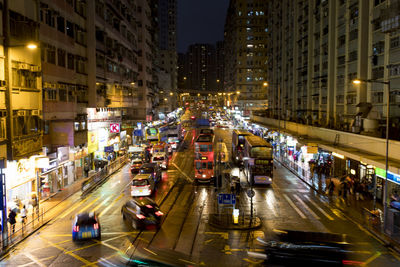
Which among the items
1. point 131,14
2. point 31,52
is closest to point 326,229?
point 31,52

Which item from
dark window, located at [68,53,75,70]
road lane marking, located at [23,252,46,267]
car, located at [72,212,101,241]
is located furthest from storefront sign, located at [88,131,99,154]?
road lane marking, located at [23,252,46,267]

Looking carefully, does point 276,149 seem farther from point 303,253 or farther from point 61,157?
point 303,253

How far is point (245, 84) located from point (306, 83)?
76141 mm

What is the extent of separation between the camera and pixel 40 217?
83.6 feet

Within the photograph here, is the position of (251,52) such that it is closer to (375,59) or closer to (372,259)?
(375,59)

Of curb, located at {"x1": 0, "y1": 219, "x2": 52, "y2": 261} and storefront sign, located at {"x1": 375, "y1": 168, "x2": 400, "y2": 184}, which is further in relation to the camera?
storefront sign, located at {"x1": 375, "y1": 168, "x2": 400, "y2": 184}

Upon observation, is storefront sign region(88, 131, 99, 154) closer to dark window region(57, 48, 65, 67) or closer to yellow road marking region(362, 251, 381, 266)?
dark window region(57, 48, 65, 67)

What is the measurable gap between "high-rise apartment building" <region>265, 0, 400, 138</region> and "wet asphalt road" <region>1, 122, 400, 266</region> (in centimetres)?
898

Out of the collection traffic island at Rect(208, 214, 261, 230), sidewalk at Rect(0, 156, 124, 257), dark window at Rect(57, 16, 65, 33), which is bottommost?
sidewalk at Rect(0, 156, 124, 257)

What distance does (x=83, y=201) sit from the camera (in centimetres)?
3061

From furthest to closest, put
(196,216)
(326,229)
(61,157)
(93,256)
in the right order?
(61,157) < (196,216) < (326,229) < (93,256)

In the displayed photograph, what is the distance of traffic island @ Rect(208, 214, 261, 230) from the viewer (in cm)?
2251

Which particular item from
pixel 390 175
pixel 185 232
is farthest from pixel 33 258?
pixel 390 175

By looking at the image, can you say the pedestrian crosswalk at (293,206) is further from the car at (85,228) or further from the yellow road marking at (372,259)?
the car at (85,228)
